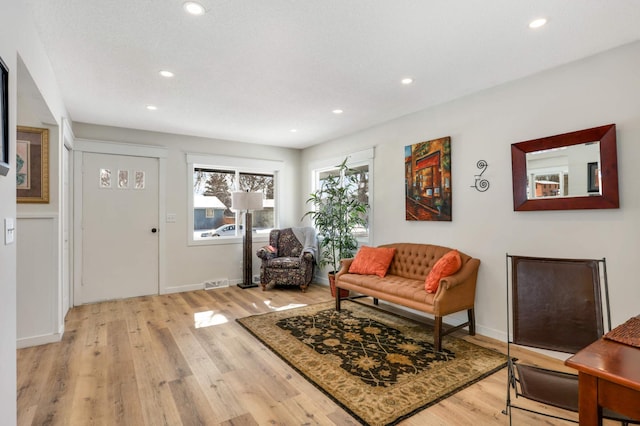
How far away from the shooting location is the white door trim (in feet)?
13.9

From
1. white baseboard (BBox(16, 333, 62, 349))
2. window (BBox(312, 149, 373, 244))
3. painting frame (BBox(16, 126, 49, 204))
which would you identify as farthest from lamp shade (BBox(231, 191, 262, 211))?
white baseboard (BBox(16, 333, 62, 349))

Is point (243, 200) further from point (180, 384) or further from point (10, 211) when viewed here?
point (10, 211)

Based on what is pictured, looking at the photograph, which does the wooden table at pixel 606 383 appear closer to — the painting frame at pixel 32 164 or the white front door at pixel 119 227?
the painting frame at pixel 32 164

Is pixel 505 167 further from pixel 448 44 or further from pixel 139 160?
pixel 139 160

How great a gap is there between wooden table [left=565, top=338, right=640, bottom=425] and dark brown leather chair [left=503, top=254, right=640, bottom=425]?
0.54 metres

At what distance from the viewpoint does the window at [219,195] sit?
521cm

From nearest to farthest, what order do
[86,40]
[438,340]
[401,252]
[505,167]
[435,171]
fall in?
[86,40], [438,340], [505,167], [435,171], [401,252]

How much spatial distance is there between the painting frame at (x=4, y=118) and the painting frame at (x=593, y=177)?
367 centimetres

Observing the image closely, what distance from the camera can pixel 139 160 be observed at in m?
4.70

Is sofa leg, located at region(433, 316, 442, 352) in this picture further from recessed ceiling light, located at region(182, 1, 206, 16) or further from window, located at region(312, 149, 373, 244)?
recessed ceiling light, located at region(182, 1, 206, 16)

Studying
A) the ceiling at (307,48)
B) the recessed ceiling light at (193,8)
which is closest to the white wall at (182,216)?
the ceiling at (307,48)

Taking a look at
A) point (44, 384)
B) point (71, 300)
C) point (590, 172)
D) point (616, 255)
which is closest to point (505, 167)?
point (590, 172)

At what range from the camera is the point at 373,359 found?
265 centimetres

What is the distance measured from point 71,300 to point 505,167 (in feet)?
17.6
